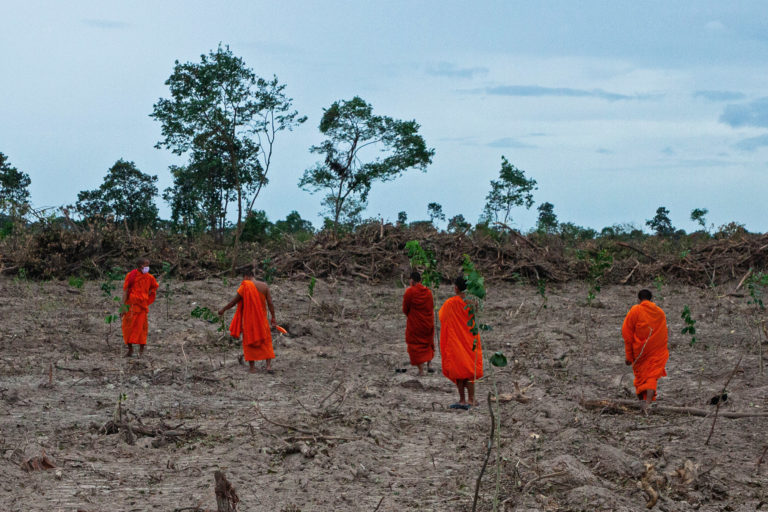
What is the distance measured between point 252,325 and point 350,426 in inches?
131

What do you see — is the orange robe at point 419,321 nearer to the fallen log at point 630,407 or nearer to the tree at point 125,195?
the fallen log at point 630,407

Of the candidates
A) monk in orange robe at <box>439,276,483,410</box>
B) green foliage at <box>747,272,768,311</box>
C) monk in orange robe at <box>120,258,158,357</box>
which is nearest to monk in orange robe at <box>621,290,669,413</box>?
monk in orange robe at <box>439,276,483,410</box>

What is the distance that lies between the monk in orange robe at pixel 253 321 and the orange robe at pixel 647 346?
14.9 feet

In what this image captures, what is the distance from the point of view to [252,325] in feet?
30.5

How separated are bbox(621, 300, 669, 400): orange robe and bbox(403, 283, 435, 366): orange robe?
2616mm

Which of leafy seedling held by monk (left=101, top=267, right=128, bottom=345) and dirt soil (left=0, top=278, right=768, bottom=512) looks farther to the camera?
leafy seedling held by monk (left=101, top=267, right=128, bottom=345)

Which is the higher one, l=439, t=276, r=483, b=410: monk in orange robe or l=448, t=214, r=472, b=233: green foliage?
l=448, t=214, r=472, b=233: green foliage

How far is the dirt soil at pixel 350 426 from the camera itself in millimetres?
4582

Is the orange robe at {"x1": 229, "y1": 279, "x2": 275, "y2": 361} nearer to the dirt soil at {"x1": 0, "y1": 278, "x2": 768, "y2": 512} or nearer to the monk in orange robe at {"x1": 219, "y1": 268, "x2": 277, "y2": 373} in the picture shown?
the monk in orange robe at {"x1": 219, "y1": 268, "x2": 277, "y2": 373}

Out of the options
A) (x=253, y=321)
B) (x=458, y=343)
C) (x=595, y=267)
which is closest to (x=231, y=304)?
(x=253, y=321)

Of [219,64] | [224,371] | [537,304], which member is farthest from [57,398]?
[219,64]

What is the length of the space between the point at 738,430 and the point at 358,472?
3.51 metres

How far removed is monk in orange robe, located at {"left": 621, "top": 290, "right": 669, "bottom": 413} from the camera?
7316 millimetres

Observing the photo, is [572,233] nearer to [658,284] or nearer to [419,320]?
[658,284]
